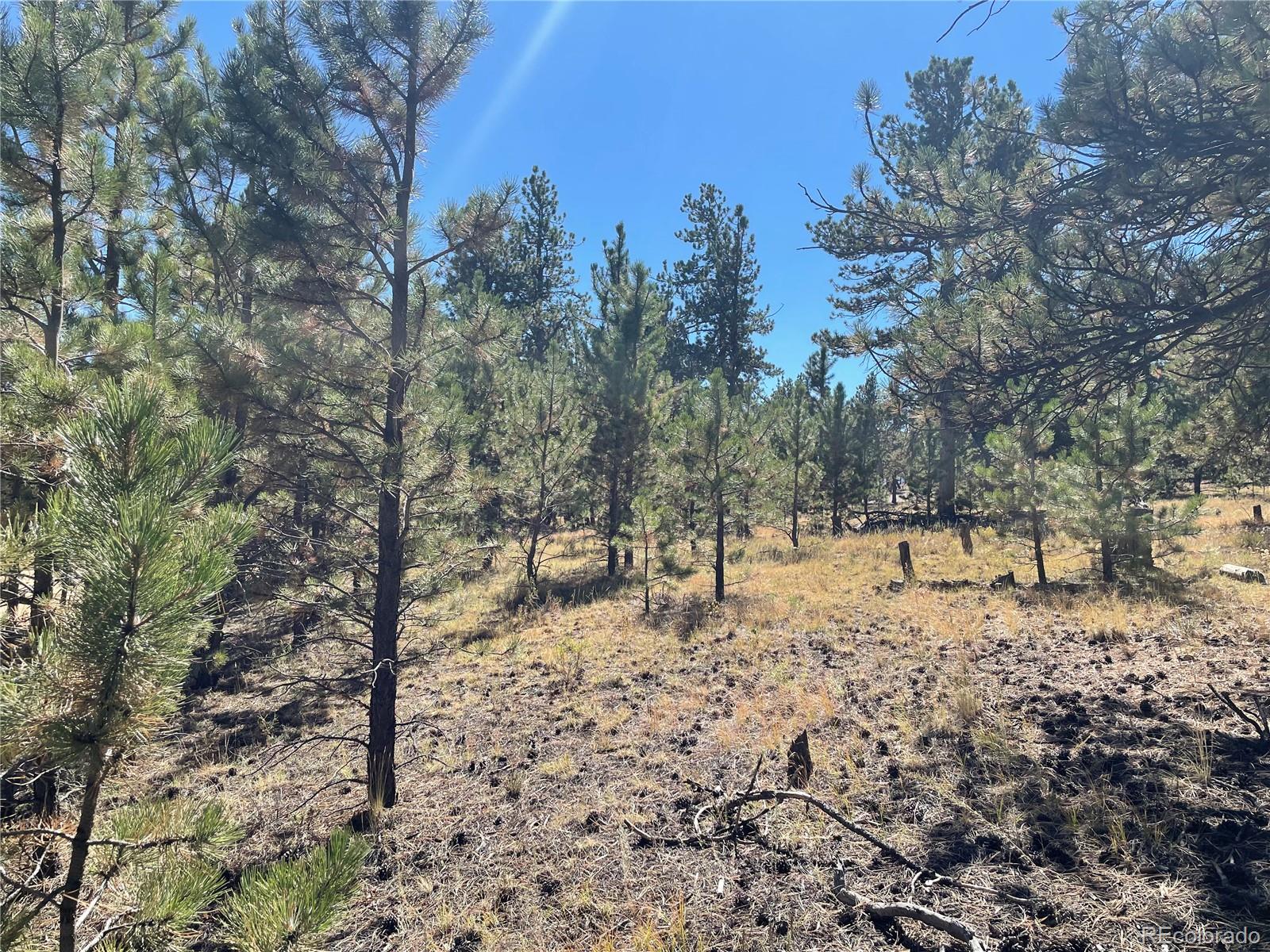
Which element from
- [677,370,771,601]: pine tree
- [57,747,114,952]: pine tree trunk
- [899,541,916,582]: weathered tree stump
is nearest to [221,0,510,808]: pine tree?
[57,747,114,952]: pine tree trunk

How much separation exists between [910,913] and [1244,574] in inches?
421

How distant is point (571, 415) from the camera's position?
15.1m

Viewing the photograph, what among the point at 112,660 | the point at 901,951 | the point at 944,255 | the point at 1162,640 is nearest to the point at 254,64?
the point at 112,660

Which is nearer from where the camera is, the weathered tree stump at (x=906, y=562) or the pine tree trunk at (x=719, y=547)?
the pine tree trunk at (x=719, y=547)

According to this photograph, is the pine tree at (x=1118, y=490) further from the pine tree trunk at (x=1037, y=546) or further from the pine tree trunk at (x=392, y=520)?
the pine tree trunk at (x=392, y=520)

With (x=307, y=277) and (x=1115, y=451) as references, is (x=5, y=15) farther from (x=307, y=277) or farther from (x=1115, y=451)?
(x=1115, y=451)

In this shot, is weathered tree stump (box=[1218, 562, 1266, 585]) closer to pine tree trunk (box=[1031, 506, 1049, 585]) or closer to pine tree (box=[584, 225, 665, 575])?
pine tree trunk (box=[1031, 506, 1049, 585])

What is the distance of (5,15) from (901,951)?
27.4 ft

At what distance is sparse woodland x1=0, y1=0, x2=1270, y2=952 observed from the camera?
5.56ft

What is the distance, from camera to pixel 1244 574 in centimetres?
864

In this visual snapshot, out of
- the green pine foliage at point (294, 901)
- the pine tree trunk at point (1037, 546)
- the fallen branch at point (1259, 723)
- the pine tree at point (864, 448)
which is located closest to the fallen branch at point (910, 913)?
the green pine foliage at point (294, 901)

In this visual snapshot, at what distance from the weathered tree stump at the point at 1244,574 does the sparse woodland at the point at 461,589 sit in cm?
10

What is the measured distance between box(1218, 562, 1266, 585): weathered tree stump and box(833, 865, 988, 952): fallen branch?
33.4ft

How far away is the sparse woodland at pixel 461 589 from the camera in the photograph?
5.56 ft
